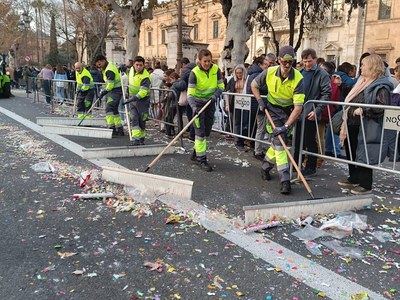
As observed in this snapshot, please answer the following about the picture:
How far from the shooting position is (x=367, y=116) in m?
5.04

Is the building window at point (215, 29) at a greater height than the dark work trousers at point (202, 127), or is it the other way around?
the building window at point (215, 29)

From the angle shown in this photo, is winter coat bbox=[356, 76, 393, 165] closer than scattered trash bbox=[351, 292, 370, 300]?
No

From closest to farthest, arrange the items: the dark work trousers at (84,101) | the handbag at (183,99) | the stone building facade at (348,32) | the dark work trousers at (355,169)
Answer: the dark work trousers at (355,169) < the handbag at (183,99) < the dark work trousers at (84,101) < the stone building facade at (348,32)

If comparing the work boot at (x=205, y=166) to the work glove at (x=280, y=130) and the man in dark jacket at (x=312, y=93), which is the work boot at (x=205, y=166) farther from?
the work glove at (x=280, y=130)

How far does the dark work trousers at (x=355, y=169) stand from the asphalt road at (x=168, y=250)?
0.85 feet

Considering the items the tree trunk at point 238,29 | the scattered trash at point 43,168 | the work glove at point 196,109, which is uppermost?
the tree trunk at point 238,29

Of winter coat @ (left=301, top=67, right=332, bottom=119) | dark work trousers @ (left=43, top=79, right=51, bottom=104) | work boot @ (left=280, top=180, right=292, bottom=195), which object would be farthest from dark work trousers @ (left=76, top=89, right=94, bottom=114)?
work boot @ (left=280, top=180, right=292, bottom=195)

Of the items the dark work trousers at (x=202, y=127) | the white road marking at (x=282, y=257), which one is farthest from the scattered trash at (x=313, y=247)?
the dark work trousers at (x=202, y=127)

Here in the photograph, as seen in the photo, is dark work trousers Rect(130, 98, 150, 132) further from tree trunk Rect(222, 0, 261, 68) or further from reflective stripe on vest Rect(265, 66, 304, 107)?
tree trunk Rect(222, 0, 261, 68)

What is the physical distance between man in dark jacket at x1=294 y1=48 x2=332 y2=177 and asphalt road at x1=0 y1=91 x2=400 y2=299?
0.73 meters

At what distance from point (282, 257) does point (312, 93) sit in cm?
308

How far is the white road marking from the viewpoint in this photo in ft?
9.59

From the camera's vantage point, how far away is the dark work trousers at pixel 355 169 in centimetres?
524

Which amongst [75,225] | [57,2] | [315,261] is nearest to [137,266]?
[75,225]
